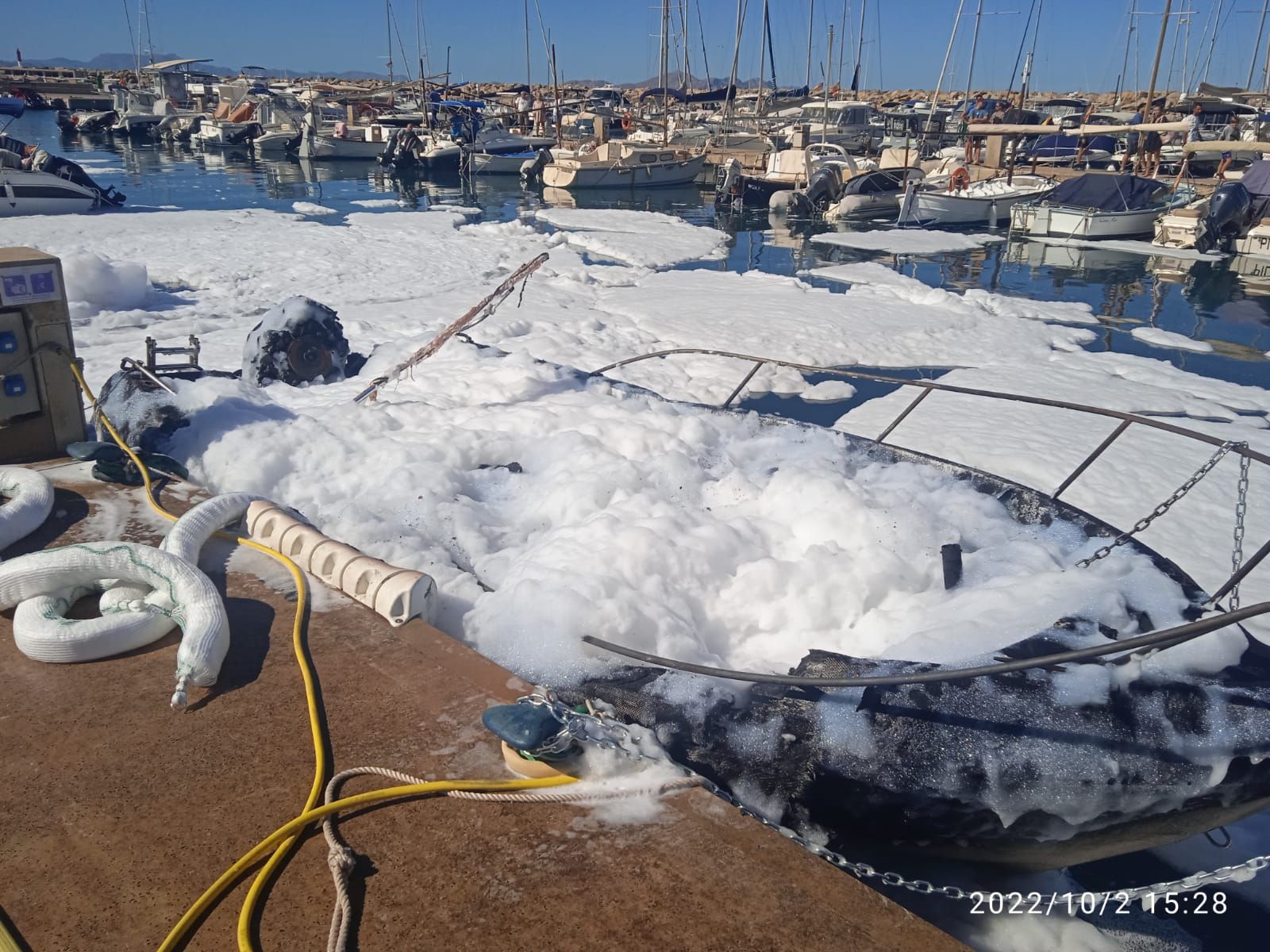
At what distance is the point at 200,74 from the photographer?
78.8 m

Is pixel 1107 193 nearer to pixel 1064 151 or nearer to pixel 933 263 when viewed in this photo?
pixel 933 263

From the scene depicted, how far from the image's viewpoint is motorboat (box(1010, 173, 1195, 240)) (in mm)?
23703

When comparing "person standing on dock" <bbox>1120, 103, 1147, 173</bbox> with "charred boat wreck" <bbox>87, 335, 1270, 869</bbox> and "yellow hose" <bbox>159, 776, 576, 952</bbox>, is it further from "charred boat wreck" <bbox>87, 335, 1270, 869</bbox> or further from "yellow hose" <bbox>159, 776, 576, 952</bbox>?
"yellow hose" <bbox>159, 776, 576, 952</bbox>

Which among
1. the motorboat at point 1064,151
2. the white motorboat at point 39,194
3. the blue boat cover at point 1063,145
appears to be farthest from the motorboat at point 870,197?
the white motorboat at point 39,194

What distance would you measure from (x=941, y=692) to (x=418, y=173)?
40930 mm

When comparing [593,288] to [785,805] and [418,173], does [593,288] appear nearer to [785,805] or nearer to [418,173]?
[785,805]

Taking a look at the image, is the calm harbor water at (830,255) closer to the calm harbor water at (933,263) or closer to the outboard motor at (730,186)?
the calm harbor water at (933,263)

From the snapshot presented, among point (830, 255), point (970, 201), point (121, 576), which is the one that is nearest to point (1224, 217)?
point (970, 201)

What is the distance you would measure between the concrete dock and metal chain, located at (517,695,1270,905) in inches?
5.4

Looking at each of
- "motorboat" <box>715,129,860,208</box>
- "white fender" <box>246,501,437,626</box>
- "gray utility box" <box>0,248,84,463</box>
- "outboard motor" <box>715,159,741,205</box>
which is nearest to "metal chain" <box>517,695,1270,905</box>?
"white fender" <box>246,501,437,626</box>

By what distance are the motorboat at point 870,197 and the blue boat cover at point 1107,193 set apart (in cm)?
518

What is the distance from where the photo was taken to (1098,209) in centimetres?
2372

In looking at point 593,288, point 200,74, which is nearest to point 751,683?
point 593,288
